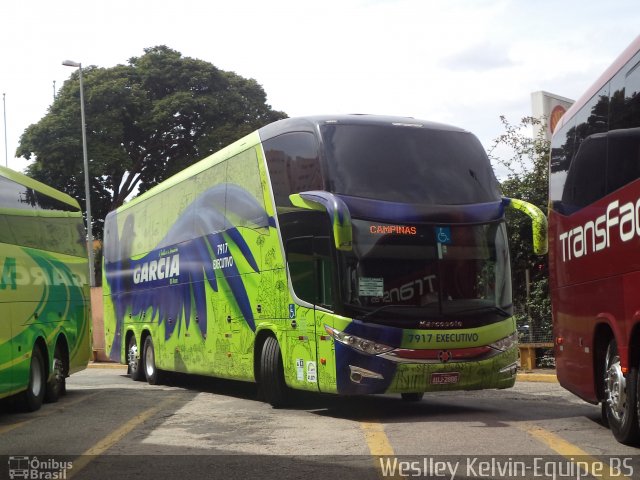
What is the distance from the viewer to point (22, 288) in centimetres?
1425

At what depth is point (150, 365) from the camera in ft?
70.6

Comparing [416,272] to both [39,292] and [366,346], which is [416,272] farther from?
[39,292]

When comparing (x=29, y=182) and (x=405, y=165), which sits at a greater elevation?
(x=29, y=182)

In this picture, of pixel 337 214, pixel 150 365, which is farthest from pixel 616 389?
pixel 150 365

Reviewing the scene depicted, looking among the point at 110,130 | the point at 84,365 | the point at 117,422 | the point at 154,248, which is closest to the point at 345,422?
the point at 117,422

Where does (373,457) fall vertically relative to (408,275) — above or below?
below

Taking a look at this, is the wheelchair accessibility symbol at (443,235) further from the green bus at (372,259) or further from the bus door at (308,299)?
the bus door at (308,299)

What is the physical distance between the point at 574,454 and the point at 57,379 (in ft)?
34.0

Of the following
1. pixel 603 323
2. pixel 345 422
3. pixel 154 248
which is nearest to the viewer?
pixel 603 323

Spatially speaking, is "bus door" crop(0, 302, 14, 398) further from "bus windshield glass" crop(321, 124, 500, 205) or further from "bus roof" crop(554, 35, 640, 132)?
"bus roof" crop(554, 35, 640, 132)

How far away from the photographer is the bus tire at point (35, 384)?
14.8m

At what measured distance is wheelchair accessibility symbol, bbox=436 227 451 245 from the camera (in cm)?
1252

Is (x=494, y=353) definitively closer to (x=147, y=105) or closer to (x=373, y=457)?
(x=373, y=457)

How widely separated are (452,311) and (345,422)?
6.22 ft
